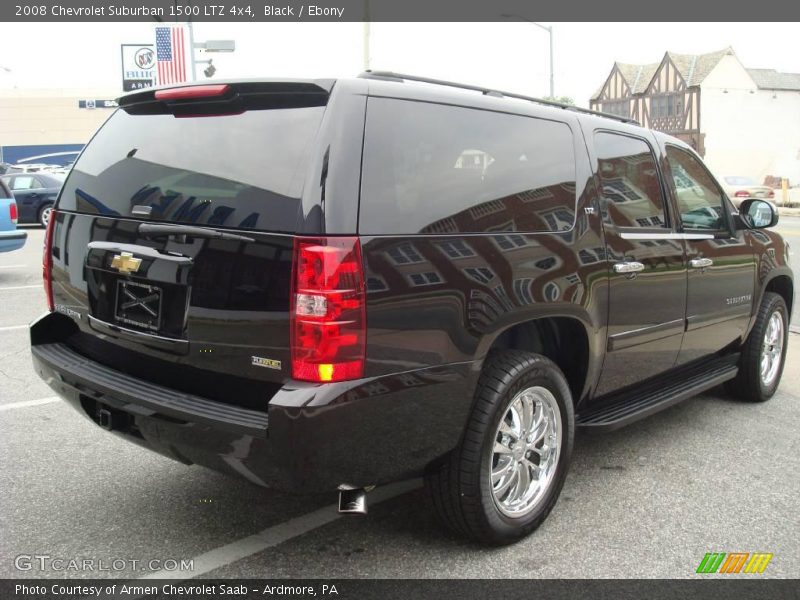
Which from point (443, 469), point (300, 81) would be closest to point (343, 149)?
point (300, 81)

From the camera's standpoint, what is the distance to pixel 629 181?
404cm

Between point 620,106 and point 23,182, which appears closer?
point 23,182

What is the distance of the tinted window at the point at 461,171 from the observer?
8.92 feet

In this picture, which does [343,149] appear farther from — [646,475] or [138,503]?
[646,475]

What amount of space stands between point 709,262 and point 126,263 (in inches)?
130

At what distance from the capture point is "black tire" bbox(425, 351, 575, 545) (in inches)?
117

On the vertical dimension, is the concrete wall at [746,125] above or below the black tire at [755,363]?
above

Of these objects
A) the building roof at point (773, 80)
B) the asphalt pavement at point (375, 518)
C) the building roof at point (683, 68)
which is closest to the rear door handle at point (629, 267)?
the asphalt pavement at point (375, 518)

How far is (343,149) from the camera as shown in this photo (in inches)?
103

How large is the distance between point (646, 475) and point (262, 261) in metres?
2.54

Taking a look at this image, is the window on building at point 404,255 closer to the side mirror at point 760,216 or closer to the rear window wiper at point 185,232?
the rear window wiper at point 185,232

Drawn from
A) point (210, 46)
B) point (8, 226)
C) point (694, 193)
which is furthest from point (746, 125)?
point (694, 193)

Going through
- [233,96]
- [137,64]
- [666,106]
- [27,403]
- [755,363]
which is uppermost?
[666,106]

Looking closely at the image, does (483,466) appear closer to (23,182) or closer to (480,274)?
(480,274)
